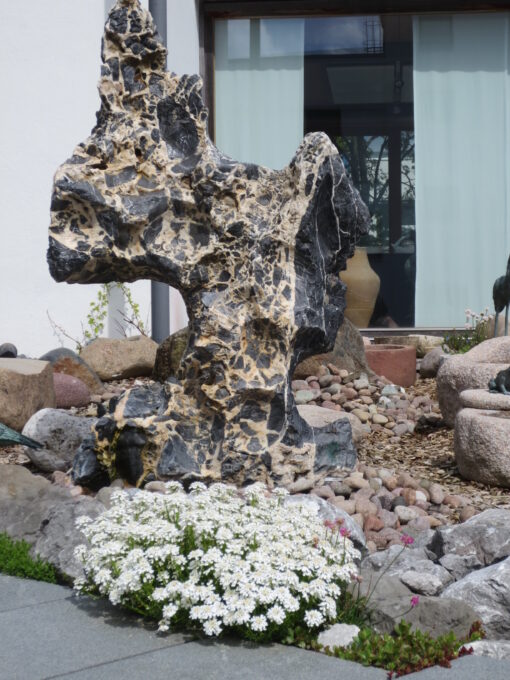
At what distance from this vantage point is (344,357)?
815cm

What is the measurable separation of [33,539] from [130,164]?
7.03 feet

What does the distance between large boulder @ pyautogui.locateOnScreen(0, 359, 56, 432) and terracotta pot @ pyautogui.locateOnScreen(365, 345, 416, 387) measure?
302 centimetres

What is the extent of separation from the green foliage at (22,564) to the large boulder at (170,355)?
352 centimetres

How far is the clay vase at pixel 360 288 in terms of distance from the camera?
10.1 metres

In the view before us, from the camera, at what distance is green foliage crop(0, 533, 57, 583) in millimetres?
3768

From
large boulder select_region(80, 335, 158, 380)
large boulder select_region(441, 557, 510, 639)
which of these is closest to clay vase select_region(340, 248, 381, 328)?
large boulder select_region(80, 335, 158, 380)

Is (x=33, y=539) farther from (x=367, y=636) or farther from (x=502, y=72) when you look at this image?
(x=502, y=72)

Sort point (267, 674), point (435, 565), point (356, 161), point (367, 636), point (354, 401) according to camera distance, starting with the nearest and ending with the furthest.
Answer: point (267, 674) → point (367, 636) → point (435, 565) → point (354, 401) → point (356, 161)

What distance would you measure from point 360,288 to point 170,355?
325cm

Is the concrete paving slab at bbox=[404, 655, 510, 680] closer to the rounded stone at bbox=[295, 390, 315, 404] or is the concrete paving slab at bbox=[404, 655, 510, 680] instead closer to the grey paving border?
the grey paving border

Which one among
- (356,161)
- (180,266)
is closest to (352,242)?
(180,266)

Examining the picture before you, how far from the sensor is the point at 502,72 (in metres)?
10.4

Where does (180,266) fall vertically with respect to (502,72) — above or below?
below

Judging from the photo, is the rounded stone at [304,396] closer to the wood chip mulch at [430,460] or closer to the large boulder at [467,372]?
the wood chip mulch at [430,460]
